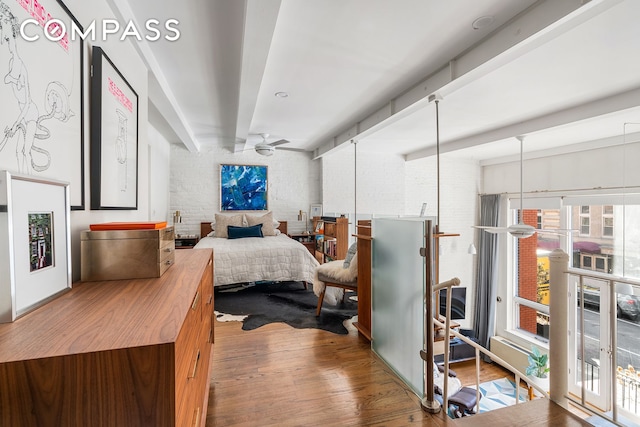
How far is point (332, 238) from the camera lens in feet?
16.4

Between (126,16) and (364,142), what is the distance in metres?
3.90

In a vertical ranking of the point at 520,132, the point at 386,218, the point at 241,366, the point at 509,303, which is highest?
the point at 520,132

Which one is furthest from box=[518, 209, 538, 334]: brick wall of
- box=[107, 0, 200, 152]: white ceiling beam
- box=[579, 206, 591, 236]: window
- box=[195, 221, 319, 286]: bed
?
box=[107, 0, 200, 152]: white ceiling beam

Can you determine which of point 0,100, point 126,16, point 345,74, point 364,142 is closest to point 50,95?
point 0,100

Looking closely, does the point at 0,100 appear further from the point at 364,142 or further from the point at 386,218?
the point at 364,142

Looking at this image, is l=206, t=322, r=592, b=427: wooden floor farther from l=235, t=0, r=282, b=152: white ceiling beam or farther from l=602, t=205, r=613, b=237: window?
l=602, t=205, r=613, b=237: window

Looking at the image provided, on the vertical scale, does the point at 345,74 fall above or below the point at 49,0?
above

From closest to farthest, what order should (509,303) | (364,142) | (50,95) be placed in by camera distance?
(50,95) → (364,142) → (509,303)

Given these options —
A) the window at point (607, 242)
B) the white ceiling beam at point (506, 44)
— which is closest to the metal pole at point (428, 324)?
the white ceiling beam at point (506, 44)

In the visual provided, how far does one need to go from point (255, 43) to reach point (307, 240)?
4110 mm

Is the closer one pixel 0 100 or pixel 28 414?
pixel 28 414

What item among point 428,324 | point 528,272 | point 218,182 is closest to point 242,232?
point 218,182

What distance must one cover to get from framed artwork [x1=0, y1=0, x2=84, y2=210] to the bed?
2.46 m

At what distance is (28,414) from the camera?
1.71 ft
